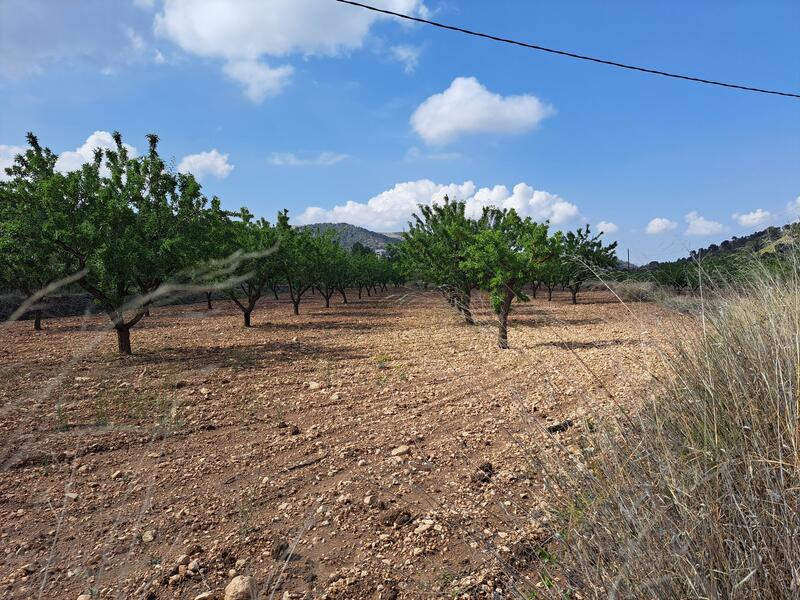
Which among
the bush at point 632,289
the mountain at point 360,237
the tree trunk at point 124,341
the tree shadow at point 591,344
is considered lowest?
the tree shadow at point 591,344

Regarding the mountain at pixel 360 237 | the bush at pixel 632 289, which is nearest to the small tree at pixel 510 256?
the bush at pixel 632 289

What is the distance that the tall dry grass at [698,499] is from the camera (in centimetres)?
177

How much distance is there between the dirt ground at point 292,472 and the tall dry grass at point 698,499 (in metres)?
0.29

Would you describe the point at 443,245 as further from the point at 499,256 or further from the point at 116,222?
the point at 116,222

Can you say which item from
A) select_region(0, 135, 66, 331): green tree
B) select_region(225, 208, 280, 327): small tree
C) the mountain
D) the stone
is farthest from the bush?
the mountain

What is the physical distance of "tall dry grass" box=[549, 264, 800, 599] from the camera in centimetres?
177

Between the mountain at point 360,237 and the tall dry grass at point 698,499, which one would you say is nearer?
the tall dry grass at point 698,499

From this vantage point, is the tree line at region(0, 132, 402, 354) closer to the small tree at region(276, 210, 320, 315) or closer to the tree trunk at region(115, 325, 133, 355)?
the tree trunk at region(115, 325, 133, 355)

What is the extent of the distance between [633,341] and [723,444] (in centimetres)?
1028

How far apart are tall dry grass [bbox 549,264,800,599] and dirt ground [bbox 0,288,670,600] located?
0.95 ft

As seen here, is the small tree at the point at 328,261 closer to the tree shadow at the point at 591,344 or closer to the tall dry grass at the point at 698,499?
the tree shadow at the point at 591,344

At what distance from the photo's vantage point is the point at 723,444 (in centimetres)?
229

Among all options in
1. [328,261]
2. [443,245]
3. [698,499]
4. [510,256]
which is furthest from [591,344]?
[328,261]

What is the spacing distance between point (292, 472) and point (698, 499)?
13.1 ft
